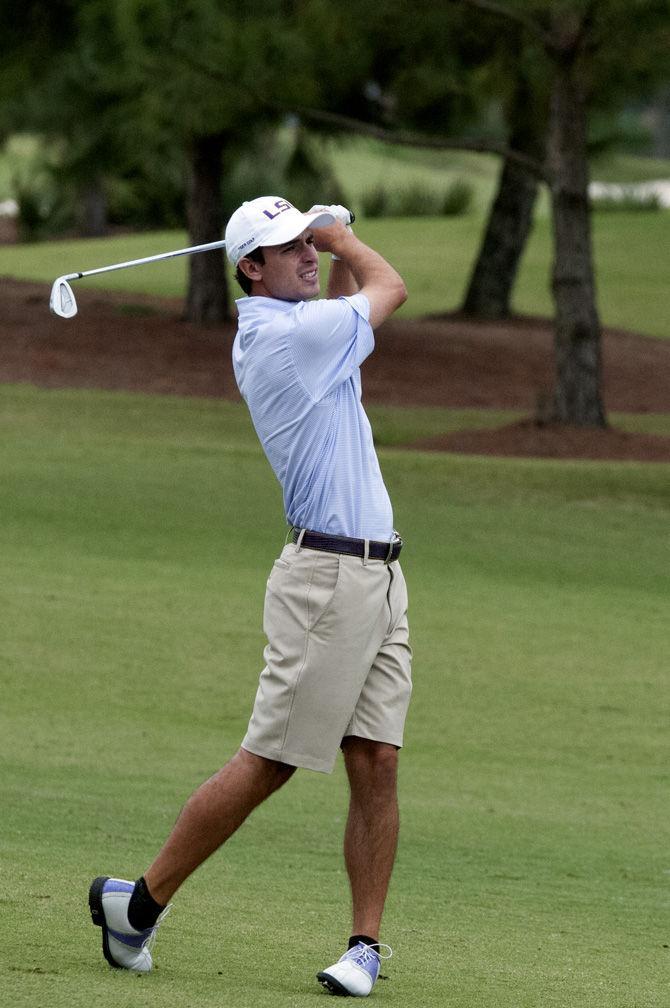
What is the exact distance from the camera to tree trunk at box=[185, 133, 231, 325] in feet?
91.9

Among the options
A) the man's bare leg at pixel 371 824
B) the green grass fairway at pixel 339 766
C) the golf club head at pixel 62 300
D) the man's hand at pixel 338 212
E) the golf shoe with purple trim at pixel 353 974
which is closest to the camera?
the golf shoe with purple trim at pixel 353 974

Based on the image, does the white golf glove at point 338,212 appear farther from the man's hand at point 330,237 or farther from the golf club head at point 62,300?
the golf club head at point 62,300

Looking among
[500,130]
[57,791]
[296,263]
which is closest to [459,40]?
[57,791]

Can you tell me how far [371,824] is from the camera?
4559 millimetres

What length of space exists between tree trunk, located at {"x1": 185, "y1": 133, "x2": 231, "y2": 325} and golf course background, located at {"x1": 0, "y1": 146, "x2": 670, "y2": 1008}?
10.7m

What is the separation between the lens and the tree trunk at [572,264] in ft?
62.0

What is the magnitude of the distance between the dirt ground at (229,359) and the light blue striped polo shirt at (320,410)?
1563cm

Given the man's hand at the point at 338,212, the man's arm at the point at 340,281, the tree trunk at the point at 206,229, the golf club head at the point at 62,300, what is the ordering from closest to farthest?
1. the man's hand at the point at 338,212
2. the man's arm at the point at 340,281
3. the golf club head at the point at 62,300
4. the tree trunk at the point at 206,229

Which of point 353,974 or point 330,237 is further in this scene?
point 330,237

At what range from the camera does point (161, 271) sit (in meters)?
40.8

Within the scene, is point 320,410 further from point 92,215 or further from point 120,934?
point 92,215

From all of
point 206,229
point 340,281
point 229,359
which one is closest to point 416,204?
point 206,229

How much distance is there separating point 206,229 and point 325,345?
2453 cm

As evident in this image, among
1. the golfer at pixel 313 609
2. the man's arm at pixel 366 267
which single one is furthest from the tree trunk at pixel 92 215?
the golfer at pixel 313 609
